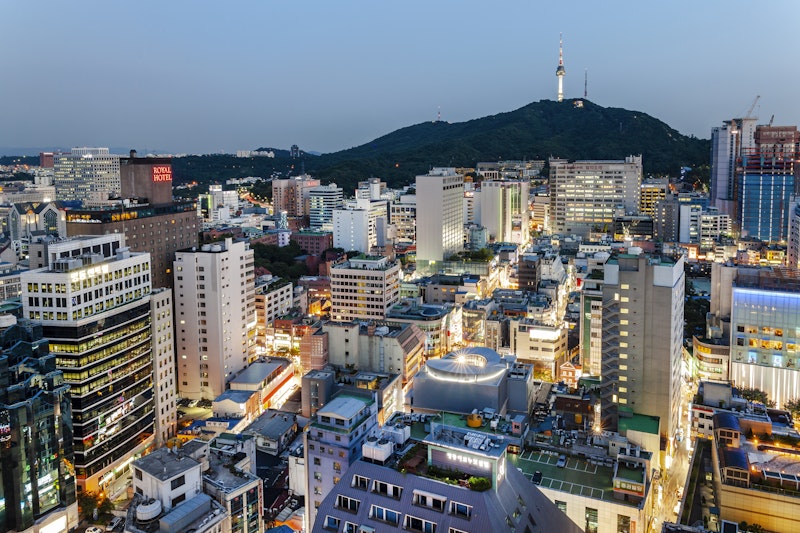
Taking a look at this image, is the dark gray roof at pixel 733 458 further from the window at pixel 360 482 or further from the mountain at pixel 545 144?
the mountain at pixel 545 144

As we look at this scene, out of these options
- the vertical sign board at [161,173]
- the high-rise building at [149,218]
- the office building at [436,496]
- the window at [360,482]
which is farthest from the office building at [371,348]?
the window at [360,482]

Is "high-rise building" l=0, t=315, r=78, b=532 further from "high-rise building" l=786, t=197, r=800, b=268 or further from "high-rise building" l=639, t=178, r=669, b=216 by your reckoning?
"high-rise building" l=639, t=178, r=669, b=216

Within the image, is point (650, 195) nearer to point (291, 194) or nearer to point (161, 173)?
point (291, 194)

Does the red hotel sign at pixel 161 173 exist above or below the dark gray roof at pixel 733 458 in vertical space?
above

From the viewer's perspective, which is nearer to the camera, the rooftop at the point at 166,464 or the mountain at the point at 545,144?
the rooftop at the point at 166,464

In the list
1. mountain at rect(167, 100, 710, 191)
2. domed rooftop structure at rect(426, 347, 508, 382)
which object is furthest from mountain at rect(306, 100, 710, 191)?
domed rooftop structure at rect(426, 347, 508, 382)

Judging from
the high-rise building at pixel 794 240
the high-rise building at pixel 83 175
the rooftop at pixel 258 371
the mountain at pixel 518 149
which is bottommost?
the rooftop at pixel 258 371
